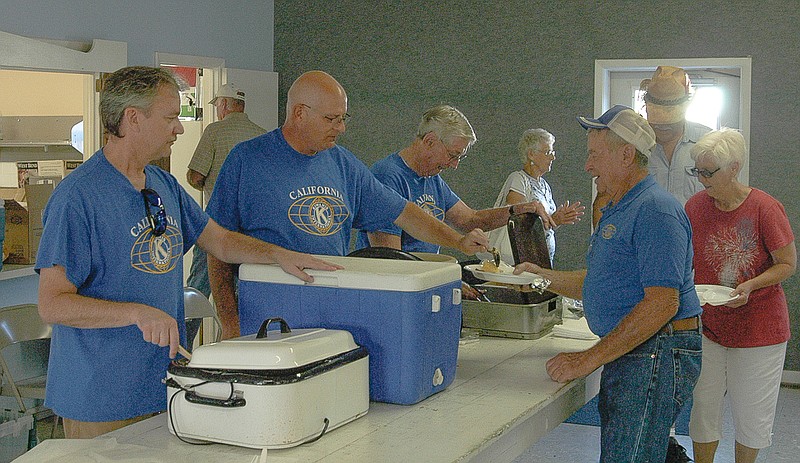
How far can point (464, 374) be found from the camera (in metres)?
2.59

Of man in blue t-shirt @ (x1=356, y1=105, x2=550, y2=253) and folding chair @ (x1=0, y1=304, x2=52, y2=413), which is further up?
man in blue t-shirt @ (x1=356, y1=105, x2=550, y2=253)

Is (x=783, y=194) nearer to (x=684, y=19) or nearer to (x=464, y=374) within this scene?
(x=684, y=19)

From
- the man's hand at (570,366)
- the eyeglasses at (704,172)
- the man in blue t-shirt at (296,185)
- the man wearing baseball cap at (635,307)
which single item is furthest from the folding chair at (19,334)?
the eyeglasses at (704,172)

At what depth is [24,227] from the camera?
5125 mm

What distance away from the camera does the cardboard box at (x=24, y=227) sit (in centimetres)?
512

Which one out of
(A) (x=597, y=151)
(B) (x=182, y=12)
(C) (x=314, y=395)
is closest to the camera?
(C) (x=314, y=395)

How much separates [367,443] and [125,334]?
0.73 meters

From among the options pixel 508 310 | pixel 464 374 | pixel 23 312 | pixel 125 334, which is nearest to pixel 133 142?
pixel 125 334

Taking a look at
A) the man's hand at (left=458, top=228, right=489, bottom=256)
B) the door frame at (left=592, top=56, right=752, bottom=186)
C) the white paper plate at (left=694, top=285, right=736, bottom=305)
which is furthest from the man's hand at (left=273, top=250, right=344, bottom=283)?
the door frame at (left=592, top=56, right=752, bottom=186)

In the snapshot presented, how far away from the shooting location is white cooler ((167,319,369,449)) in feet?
6.07

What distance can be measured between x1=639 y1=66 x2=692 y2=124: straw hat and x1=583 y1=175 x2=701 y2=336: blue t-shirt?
4.91 ft

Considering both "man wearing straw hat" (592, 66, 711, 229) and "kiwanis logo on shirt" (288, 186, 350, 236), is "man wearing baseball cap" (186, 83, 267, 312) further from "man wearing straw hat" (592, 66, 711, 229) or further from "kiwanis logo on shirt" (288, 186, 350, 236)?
"kiwanis logo on shirt" (288, 186, 350, 236)

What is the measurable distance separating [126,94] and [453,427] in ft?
3.77

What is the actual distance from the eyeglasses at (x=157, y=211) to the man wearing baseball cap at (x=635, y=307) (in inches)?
45.3
